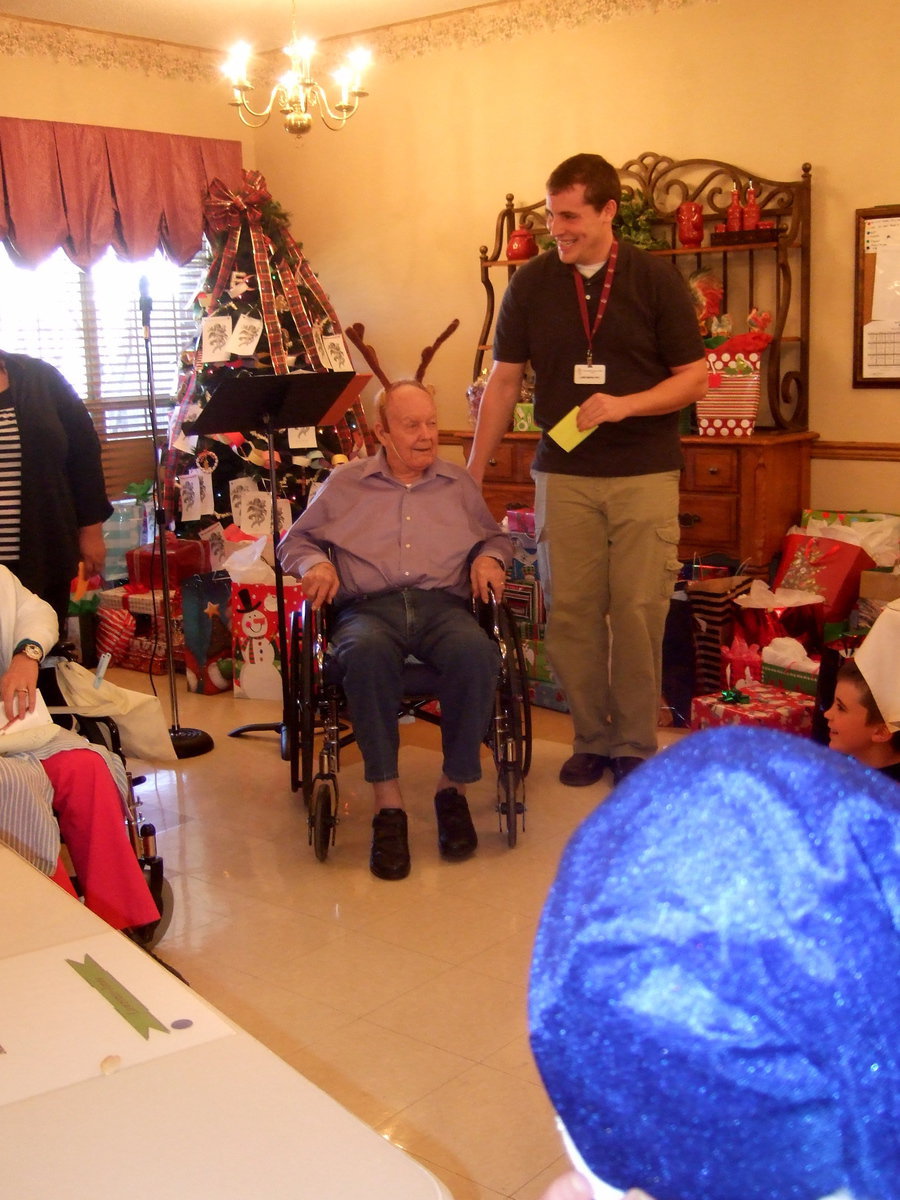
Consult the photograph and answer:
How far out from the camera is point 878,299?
434 cm

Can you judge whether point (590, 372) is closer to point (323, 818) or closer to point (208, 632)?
point (323, 818)

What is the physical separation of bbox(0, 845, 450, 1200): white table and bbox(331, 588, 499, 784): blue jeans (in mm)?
1690

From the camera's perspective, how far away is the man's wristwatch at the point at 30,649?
2.42 meters

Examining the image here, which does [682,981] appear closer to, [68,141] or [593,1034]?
[593,1034]

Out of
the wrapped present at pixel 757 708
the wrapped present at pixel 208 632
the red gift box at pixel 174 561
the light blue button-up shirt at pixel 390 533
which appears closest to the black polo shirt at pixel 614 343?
the light blue button-up shirt at pixel 390 533

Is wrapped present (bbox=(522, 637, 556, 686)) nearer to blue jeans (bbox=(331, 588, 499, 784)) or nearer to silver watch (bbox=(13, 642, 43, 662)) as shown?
blue jeans (bbox=(331, 588, 499, 784))

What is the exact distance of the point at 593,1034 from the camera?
397 mm

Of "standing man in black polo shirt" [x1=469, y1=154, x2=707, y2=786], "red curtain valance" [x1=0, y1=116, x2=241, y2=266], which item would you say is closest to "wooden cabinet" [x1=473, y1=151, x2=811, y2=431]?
"standing man in black polo shirt" [x1=469, y1=154, x2=707, y2=786]

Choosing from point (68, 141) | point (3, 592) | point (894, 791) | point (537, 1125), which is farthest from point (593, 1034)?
point (68, 141)

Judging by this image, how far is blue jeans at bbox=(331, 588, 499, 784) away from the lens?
2936 mm

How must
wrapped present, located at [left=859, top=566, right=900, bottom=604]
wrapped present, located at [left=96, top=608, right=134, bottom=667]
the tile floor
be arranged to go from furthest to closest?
wrapped present, located at [left=96, top=608, right=134, bottom=667], wrapped present, located at [left=859, top=566, right=900, bottom=604], the tile floor

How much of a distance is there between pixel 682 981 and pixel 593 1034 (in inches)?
1.5

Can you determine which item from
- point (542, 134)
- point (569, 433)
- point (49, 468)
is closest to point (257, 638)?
point (49, 468)

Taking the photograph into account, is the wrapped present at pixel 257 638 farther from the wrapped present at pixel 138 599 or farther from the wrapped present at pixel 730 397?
the wrapped present at pixel 730 397
